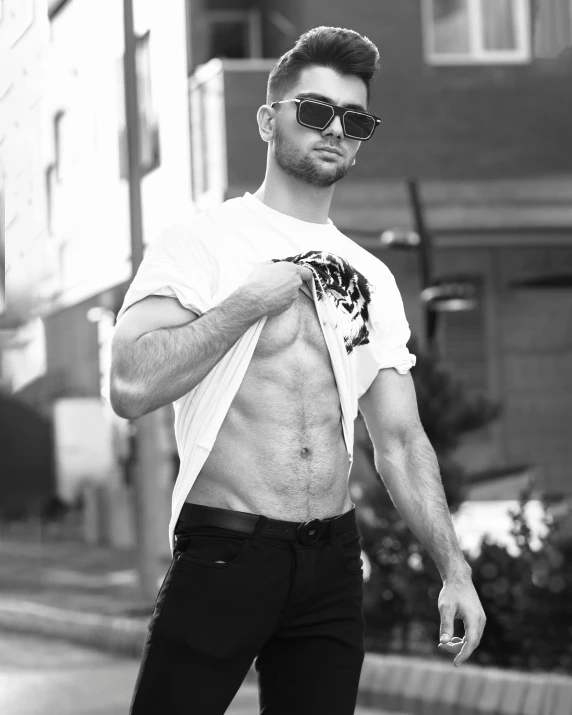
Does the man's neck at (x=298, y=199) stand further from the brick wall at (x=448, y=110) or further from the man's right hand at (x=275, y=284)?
the brick wall at (x=448, y=110)

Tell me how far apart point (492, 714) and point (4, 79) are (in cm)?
852

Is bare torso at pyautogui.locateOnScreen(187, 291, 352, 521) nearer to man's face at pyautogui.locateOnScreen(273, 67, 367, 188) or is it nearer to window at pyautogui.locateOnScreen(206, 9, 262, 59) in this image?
man's face at pyautogui.locateOnScreen(273, 67, 367, 188)

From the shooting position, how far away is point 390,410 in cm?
371

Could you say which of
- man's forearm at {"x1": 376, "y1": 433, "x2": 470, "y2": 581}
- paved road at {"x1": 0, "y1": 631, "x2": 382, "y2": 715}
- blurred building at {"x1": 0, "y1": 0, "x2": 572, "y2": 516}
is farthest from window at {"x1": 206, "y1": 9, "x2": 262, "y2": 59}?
man's forearm at {"x1": 376, "y1": 433, "x2": 470, "y2": 581}

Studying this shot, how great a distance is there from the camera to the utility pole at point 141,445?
11781 millimetres

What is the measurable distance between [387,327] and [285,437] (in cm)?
47

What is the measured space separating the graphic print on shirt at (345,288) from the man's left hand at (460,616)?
608 millimetres

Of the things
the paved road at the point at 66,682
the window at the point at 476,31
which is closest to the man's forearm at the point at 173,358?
the paved road at the point at 66,682

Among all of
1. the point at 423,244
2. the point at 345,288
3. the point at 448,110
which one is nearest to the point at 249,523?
the point at 345,288

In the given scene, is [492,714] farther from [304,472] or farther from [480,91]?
[480,91]

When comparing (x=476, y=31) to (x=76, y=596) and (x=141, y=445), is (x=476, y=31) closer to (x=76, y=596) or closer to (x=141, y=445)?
(x=141, y=445)

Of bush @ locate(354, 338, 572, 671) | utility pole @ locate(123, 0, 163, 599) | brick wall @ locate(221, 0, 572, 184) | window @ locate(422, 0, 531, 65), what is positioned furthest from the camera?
window @ locate(422, 0, 531, 65)

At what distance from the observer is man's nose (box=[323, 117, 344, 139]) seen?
353cm

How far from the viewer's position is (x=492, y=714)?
616 cm
